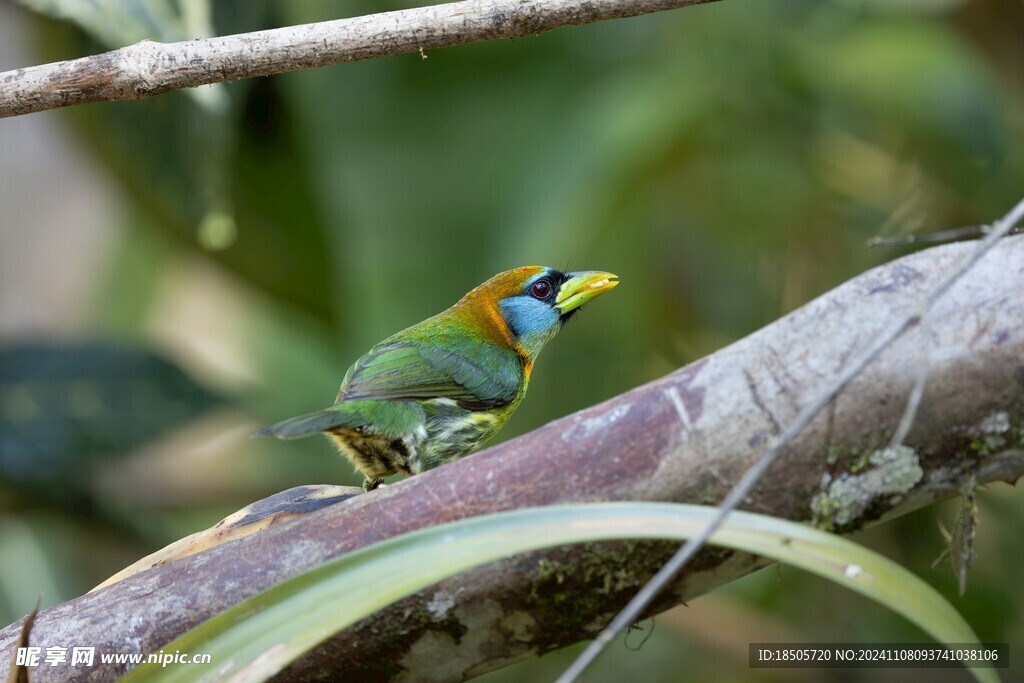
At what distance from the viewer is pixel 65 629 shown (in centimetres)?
199

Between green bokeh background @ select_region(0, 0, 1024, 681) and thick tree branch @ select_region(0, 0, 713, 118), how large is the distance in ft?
6.46

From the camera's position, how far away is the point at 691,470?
5.70ft

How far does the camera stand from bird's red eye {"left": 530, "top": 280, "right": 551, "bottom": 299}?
322 centimetres

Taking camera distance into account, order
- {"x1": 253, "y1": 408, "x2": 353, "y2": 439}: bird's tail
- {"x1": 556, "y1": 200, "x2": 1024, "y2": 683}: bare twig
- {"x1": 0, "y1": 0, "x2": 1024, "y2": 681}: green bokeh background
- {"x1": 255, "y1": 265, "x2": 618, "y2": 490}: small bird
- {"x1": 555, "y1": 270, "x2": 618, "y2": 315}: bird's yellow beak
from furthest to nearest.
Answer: {"x1": 0, "y1": 0, "x2": 1024, "y2": 681}: green bokeh background → {"x1": 555, "y1": 270, "x2": 618, "y2": 315}: bird's yellow beak → {"x1": 255, "y1": 265, "x2": 618, "y2": 490}: small bird → {"x1": 253, "y1": 408, "x2": 353, "y2": 439}: bird's tail → {"x1": 556, "y1": 200, "x2": 1024, "y2": 683}: bare twig

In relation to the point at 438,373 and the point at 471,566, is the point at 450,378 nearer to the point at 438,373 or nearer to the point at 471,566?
the point at 438,373

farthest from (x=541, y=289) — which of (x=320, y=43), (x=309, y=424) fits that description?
(x=320, y=43)

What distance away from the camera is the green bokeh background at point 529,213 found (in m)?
4.24

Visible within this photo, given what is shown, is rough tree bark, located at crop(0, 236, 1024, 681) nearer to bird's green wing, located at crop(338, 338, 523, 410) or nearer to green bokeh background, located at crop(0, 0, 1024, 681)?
bird's green wing, located at crop(338, 338, 523, 410)

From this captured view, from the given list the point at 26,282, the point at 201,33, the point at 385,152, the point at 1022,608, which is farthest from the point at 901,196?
the point at 26,282

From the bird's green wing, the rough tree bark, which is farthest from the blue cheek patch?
the rough tree bark

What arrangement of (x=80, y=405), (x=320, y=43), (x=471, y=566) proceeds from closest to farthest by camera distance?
(x=471, y=566)
(x=320, y=43)
(x=80, y=405)

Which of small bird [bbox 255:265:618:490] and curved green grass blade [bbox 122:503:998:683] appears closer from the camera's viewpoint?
curved green grass blade [bbox 122:503:998:683]

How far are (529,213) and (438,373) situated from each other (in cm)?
220

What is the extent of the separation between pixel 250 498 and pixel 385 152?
1941mm
